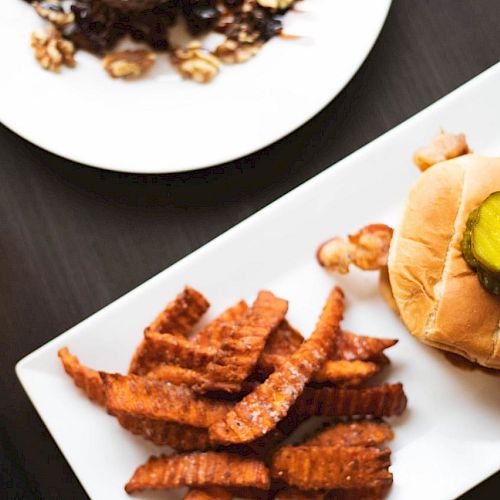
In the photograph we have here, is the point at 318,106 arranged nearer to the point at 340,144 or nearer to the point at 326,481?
the point at 340,144

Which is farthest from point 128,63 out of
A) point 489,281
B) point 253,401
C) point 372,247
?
point 489,281

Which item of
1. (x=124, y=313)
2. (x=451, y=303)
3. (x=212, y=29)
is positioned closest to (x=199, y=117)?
(x=212, y=29)

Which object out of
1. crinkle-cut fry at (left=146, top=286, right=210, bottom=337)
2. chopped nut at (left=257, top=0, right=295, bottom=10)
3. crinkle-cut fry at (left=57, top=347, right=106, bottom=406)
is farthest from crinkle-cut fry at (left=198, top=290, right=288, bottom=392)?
chopped nut at (left=257, top=0, right=295, bottom=10)

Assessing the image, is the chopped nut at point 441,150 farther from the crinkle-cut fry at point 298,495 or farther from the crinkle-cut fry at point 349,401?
the crinkle-cut fry at point 298,495

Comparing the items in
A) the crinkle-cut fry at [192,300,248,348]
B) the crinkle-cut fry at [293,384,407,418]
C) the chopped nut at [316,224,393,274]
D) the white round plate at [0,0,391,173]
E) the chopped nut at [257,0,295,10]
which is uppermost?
the chopped nut at [257,0,295,10]

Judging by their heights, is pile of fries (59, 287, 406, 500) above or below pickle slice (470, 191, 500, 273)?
below

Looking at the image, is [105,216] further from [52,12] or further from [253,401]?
[253,401]

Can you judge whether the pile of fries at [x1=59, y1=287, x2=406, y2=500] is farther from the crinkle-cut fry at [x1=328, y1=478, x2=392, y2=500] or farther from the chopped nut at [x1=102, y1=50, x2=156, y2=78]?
the chopped nut at [x1=102, y1=50, x2=156, y2=78]
